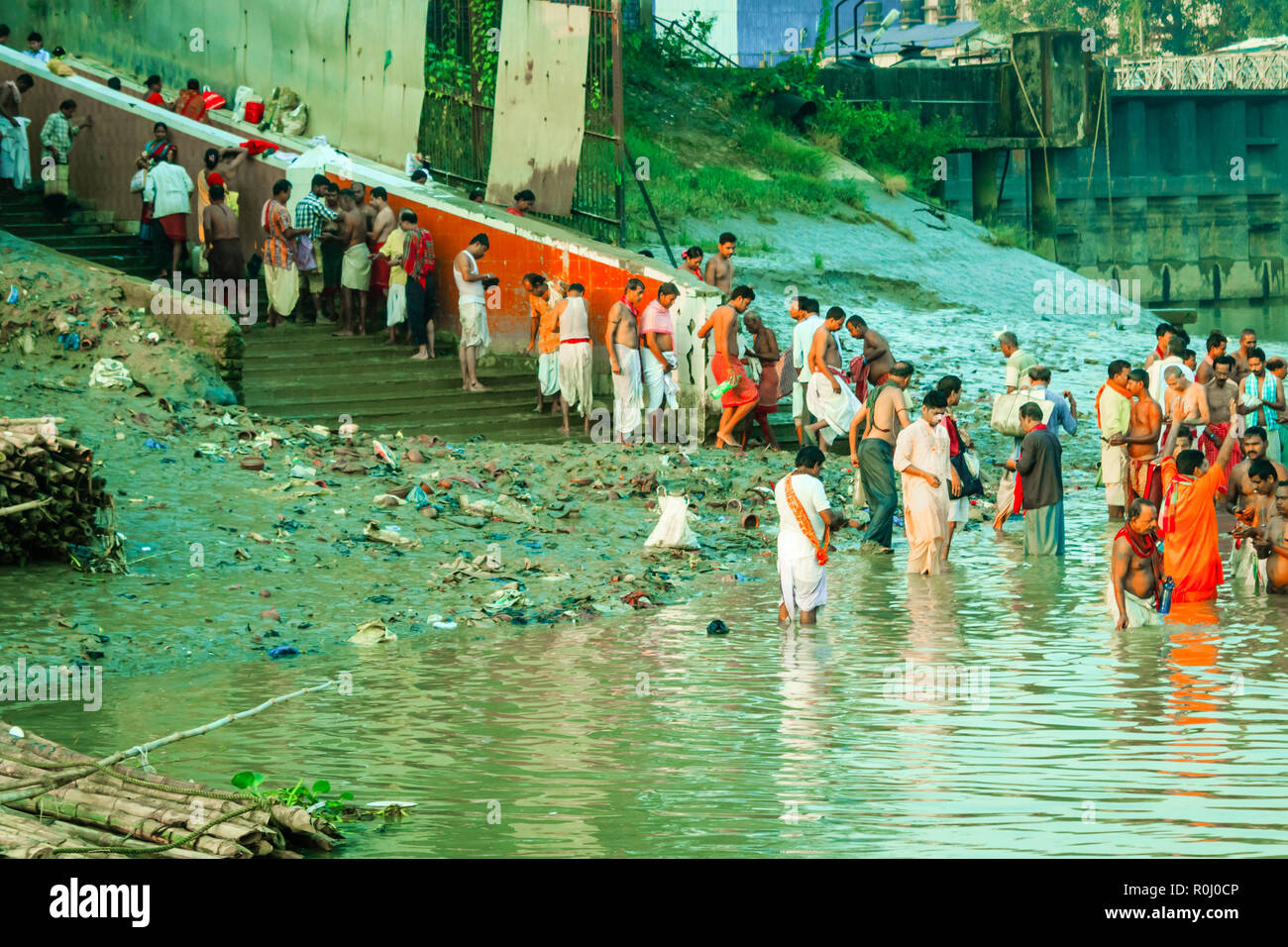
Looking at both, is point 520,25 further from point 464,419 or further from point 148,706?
point 148,706

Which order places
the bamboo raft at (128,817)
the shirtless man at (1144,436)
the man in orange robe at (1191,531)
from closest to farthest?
the bamboo raft at (128,817)
the man in orange robe at (1191,531)
the shirtless man at (1144,436)

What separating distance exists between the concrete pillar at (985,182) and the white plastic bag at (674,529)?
27219 millimetres

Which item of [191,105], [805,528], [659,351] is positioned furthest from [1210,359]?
[191,105]

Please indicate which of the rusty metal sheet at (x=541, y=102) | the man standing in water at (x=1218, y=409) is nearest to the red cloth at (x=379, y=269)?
the rusty metal sheet at (x=541, y=102)

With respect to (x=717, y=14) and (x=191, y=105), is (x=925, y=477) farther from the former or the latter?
(x=717, y=14)

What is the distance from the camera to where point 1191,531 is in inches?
452

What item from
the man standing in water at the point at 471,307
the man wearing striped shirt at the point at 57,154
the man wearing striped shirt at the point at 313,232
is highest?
the man wearing striped shirt at the point at 57,154

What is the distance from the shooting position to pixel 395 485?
562 inches

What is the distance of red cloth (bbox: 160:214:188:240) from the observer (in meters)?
18.8

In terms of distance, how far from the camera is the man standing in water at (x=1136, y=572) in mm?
10570

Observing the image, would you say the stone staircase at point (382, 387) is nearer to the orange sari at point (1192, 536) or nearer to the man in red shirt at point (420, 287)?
the man in red shirt at point (420, 287)

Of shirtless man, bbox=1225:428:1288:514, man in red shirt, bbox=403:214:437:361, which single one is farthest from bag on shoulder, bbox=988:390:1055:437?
man in red shirt, bbox=403:214:437:361

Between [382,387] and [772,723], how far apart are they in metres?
9.70
